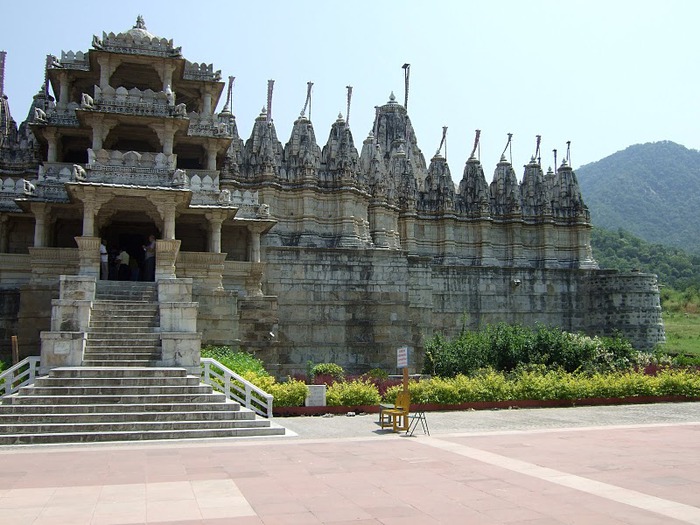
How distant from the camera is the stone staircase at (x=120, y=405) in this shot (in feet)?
48.9

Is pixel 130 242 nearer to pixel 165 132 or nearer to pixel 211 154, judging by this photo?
pixel 211 154

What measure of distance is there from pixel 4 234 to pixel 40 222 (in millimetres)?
2374

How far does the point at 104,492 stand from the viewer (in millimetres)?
9578

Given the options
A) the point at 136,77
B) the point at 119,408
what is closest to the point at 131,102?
the point at 136,77

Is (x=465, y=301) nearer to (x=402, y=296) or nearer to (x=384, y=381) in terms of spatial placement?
(x=402, y=296)

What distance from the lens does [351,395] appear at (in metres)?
20.2

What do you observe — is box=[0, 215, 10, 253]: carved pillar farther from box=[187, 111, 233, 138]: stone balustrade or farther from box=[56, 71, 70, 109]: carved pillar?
box=[187, 111, 233, 138]: stone balustrade

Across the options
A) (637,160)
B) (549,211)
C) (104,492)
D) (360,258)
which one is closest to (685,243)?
(637,160)

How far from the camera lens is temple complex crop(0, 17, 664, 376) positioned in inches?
902

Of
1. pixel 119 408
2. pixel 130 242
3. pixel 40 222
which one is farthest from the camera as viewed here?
pixel 130 242

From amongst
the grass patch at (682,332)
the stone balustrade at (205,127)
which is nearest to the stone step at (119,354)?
the stone balustrade at (205,127)

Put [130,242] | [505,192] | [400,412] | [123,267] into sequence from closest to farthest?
1. [400,412]
2. [123,267]
3. [130,242]
4. [505,192]

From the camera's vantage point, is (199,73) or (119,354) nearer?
(119,354)

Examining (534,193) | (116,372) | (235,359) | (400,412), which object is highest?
(534,193)
